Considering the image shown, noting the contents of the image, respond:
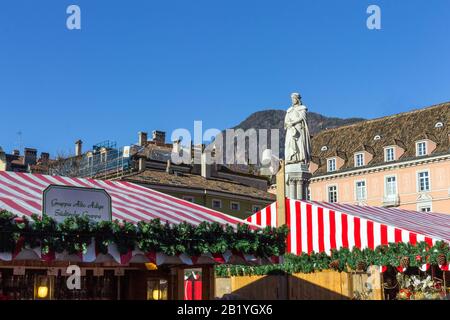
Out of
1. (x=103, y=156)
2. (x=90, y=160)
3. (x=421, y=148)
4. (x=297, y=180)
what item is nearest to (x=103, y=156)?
(x=103, y=156)

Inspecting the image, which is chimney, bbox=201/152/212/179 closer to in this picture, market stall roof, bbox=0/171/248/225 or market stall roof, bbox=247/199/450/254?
market stall roof, bbox=247/199/450/254

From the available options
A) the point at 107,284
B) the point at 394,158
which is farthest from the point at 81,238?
the point at 394,158

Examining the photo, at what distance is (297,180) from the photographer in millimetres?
18625

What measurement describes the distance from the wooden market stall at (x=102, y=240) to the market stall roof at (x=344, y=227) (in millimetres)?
4419

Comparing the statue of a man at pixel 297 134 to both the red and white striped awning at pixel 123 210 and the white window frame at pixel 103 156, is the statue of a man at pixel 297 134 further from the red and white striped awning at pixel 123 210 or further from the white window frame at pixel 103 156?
the white window frame at pixel 103 156

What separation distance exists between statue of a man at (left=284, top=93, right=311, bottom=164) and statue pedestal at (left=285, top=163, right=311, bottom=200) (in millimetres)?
262

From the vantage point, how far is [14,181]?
11227 millimetres

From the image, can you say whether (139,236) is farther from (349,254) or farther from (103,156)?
(103,156)

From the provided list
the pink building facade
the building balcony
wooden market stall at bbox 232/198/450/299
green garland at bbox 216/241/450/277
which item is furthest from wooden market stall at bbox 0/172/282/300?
the building balcony

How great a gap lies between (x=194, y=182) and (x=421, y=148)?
17.0 meters

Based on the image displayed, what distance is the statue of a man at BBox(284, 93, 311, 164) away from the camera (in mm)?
18766

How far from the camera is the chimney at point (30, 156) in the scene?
2482 inches

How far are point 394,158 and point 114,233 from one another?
4502 cm
